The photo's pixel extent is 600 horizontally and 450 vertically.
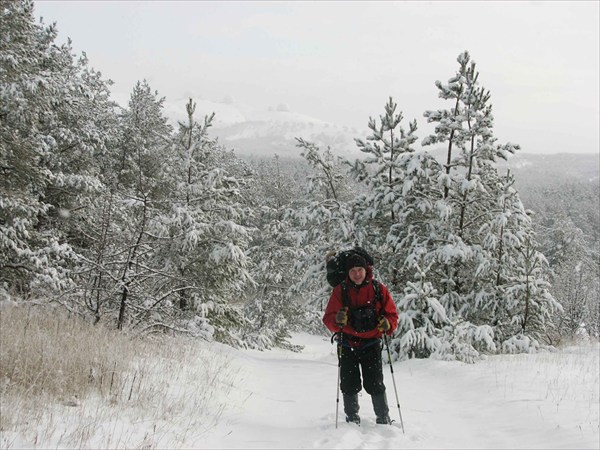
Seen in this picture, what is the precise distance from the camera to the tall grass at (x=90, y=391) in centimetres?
384

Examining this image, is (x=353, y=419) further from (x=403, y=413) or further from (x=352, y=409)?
(x=403, y=413)

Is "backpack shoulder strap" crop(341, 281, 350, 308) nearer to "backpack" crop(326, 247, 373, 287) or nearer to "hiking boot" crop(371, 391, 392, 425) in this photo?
"backpack" crop(326, 247, 373, 287)

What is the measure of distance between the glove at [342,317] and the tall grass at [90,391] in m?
1.78

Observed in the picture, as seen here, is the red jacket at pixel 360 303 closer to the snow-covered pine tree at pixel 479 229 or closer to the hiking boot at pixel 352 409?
the hiking boot at pixel 352 409

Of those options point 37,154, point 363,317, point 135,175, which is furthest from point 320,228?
point 135,175

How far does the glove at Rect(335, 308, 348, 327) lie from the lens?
565 centimetres

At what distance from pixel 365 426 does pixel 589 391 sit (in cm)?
379

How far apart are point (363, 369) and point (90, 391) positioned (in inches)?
124

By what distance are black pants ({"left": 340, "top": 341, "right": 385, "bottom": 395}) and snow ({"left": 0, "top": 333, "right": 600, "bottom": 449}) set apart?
437 mm

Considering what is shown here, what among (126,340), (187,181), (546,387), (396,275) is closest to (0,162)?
(187,181)

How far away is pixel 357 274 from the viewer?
5840mm

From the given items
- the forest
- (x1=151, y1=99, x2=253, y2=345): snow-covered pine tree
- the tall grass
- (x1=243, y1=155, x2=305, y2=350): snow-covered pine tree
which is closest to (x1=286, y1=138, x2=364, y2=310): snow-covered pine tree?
the forest

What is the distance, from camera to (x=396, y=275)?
1426 cm

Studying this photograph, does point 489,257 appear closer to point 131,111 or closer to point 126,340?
point 126,340
